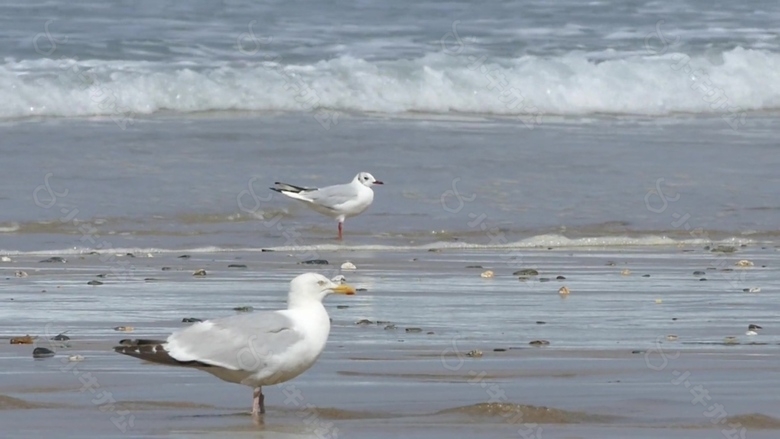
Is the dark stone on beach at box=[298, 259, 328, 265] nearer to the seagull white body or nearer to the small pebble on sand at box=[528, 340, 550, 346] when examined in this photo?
the small pebble on sand at box=[528, 340, 550, 346]

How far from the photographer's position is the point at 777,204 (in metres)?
11.3

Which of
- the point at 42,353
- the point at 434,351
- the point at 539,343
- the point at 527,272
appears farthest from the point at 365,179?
the point at 42,353

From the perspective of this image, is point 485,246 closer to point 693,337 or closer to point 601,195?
point 601,195

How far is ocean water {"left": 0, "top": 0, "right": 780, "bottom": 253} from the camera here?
1054 cm

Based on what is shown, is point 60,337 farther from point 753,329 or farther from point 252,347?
point 753,329

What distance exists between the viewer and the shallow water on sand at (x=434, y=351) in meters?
4.55

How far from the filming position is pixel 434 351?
229 inches

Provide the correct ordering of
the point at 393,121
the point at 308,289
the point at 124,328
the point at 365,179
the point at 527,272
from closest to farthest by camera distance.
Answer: the point at 308,289 → the point at 124,328 → the point at 527,272 → the point at 365,179 → the point at 393,121

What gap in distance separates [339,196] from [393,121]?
5245 mm

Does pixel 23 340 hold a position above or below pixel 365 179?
below

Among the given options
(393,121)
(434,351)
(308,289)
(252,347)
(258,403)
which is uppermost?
(393,121)

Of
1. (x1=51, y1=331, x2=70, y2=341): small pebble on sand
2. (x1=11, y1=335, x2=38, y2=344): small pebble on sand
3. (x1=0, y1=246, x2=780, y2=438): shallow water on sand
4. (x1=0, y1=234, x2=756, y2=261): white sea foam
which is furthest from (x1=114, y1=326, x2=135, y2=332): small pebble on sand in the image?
(x1=0, y1=234, x2=756, y2=261): white sea foam

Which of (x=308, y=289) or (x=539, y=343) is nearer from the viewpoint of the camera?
(x=308, y=289)

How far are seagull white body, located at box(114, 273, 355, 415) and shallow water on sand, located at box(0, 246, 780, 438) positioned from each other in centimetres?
15
